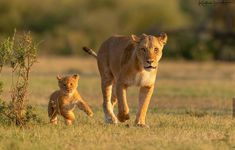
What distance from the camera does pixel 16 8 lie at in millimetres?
58875

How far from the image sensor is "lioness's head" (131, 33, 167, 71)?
11734mm

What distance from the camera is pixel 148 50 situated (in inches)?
466

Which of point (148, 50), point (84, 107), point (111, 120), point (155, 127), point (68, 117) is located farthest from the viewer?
point (111, 120)

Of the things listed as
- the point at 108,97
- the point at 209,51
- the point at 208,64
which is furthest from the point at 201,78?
the point at 108,97

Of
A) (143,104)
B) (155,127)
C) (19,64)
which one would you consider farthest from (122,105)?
(19,64)

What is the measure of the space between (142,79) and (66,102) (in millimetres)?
1220

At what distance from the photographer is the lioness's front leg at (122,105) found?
12031 millimetres

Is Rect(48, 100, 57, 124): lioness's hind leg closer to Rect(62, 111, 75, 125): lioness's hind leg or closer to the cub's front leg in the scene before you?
Rect(62, 111, 75, 125): lioness's hind leg

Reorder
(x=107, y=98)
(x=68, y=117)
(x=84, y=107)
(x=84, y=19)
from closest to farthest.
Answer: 1. (x=68, y=117)
2. (x=84, y=107)
3. (x=107, y=98)
4. (x=84, y=19)

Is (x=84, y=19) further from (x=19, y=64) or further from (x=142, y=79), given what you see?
(x=19, y=64)

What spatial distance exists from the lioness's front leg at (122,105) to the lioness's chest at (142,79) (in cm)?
14

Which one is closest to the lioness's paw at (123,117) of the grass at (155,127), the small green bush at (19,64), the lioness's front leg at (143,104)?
the grass at (155,127)

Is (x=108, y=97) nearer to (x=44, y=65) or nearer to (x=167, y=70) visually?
(x=167, y=70)

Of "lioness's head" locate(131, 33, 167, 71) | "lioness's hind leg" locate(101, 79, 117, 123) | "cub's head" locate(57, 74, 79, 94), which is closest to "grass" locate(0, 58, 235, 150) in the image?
"lioness's hind leg" locate(101, 79, 117, 123)
